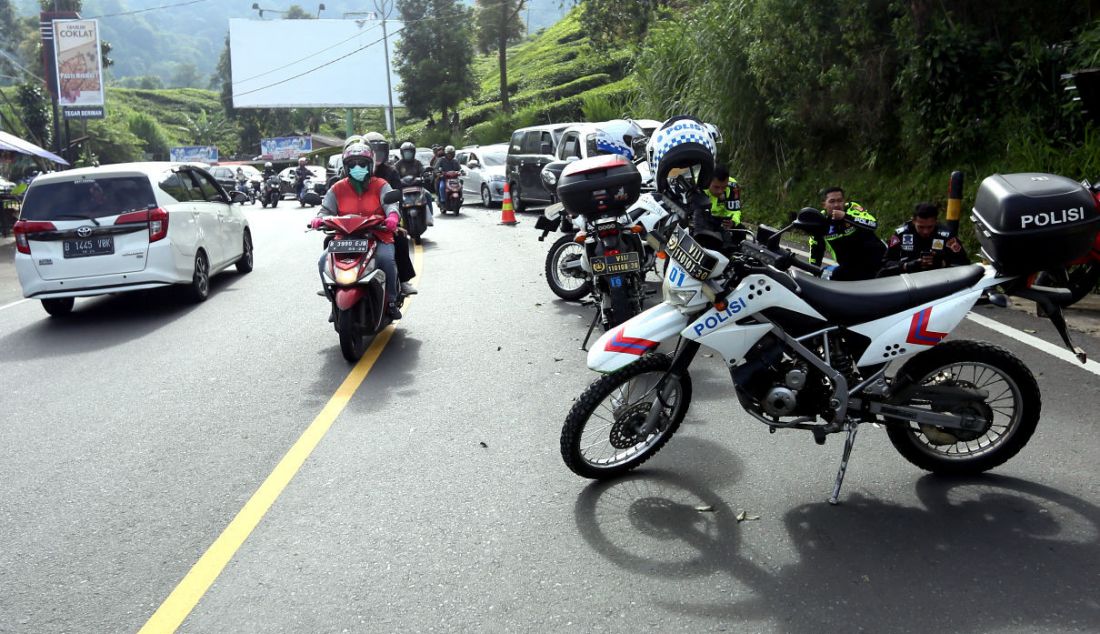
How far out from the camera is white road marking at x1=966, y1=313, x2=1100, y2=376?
6.51 meters

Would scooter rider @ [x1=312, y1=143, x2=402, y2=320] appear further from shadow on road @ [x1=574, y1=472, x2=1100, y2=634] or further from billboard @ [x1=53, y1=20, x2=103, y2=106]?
billboard @ [x1=53, y1=20, x2=103, y2=106]

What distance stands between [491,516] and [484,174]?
2051 centimetres

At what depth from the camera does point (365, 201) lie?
8.43 meters

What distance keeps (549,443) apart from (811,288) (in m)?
1.83

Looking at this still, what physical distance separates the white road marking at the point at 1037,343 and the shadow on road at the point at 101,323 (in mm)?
7696

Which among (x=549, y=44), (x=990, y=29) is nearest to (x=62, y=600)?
(x=990, y=29)

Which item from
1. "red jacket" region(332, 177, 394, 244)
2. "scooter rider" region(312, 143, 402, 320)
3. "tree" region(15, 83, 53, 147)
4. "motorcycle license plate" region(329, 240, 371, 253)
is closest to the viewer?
"motorcycle license plate" region(329, 240, 371, 253)

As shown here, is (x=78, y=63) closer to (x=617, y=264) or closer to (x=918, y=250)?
(x=617, y=264)

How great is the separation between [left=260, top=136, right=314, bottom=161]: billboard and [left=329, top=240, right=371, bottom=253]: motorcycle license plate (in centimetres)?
7593

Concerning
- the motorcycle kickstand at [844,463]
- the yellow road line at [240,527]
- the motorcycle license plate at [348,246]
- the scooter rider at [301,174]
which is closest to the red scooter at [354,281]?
the motorcycle license plate at [348,246]

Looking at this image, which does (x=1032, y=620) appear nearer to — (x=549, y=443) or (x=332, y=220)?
(x=549, y=443)

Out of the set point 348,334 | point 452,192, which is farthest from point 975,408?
point 452,192

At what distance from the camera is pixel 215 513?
4613mm

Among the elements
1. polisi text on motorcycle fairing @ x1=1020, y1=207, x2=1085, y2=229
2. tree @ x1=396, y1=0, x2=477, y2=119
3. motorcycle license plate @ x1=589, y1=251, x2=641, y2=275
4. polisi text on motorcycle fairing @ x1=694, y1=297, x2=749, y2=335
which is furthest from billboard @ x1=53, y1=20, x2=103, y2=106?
polisi text on motorcycle fairing @ x1=1020, y1=207, x2=1085, y2=229
